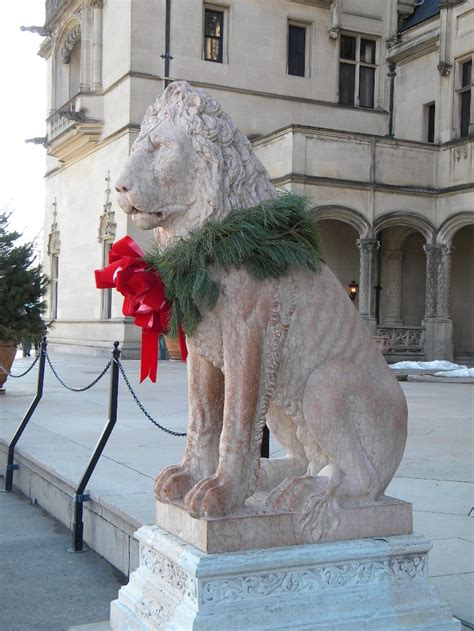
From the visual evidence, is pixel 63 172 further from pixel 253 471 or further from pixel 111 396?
pixel 253 471

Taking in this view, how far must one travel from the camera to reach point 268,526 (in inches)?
107

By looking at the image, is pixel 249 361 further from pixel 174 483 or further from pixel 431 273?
pixel 431 273

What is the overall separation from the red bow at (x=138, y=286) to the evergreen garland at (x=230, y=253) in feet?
0.12

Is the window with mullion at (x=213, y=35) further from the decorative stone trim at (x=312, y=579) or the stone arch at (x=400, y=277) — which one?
the decorative stone trim at (x=312, y=579)

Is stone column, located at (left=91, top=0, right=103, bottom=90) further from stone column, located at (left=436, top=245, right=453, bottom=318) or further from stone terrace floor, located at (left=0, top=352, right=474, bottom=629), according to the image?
stone terrace floor, located at (left=0, top=352, right=474, bottom=629)

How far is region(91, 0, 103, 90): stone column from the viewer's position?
24.7 metres

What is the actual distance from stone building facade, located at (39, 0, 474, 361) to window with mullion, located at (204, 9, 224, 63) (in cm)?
3

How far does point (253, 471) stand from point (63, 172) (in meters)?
27.9

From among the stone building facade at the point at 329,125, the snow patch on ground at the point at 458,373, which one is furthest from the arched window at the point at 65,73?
the snow patch on ground at the point at 458,373

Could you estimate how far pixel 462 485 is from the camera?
564 centimetres

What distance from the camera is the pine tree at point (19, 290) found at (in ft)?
39.6

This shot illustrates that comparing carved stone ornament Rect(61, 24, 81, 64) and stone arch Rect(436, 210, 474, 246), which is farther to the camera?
carved stone ornament Rect(61, 24, 81, 64)

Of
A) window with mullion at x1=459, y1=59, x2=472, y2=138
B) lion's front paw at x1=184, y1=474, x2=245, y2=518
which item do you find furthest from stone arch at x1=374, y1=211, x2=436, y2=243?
lion's front paw at x1=184, y1=474, x2=245, y2=518

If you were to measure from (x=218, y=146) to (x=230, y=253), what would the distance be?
39 cm
